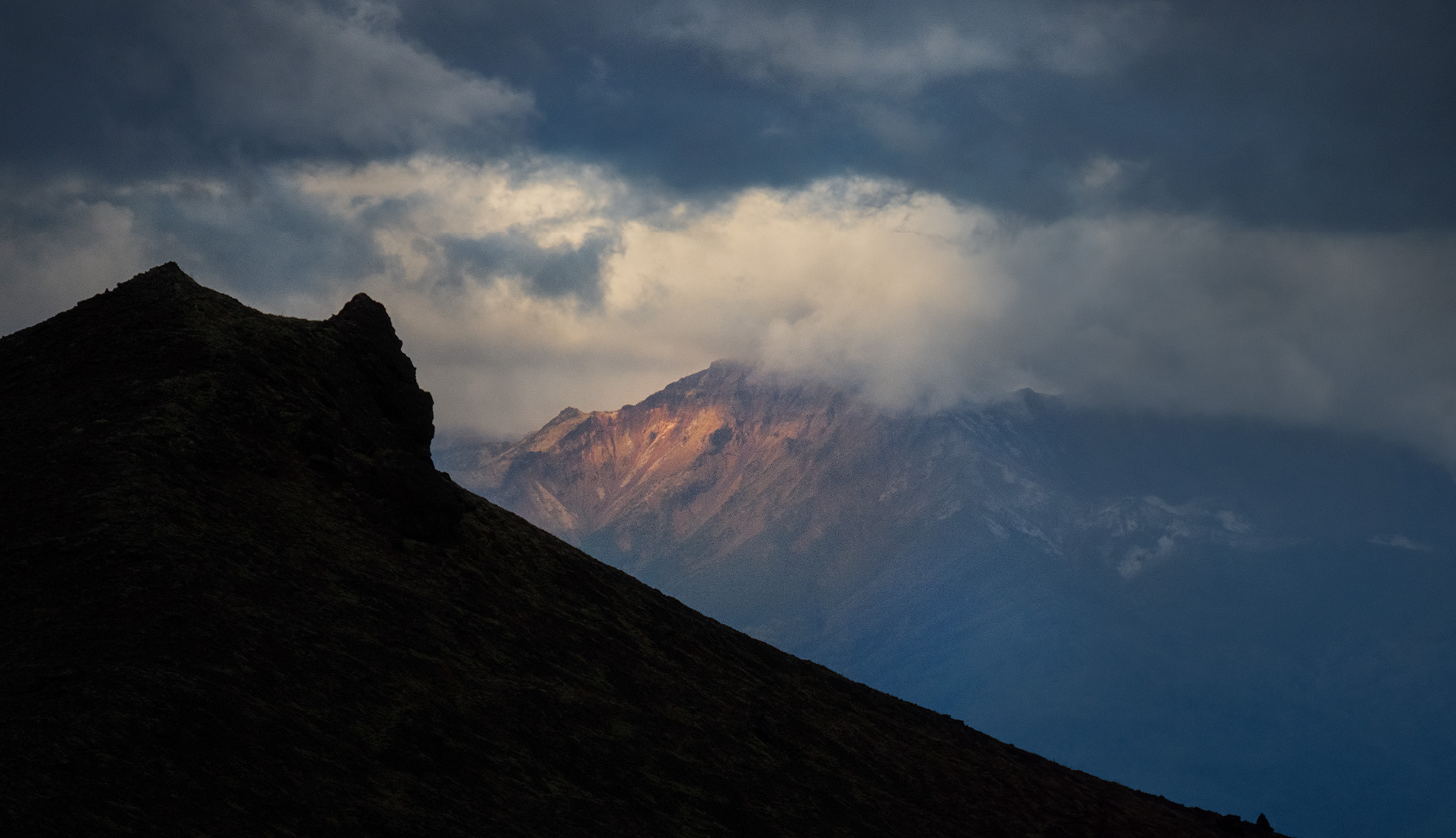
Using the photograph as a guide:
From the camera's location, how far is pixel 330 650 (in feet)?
140

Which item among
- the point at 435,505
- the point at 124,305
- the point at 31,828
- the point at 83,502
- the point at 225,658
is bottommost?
the point at 31,828

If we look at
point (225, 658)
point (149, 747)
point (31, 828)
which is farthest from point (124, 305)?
point (31, 828)

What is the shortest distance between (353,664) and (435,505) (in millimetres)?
15591

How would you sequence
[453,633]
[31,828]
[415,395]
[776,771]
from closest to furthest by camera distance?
[31,828] < [453,633] < [776,771] < [415,395]

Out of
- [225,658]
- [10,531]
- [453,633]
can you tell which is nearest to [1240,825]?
[453,633]

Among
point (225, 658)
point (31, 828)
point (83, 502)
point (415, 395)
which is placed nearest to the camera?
point (31, 828)

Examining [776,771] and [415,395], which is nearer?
[776,771]

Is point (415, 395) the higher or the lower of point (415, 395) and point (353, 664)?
the higher

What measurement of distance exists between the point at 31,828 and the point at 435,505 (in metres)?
31.0

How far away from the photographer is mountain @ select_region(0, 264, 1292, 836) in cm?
3362

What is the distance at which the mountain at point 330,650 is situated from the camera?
3362 centimetres

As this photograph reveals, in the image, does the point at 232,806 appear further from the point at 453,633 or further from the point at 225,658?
the point at 453,633

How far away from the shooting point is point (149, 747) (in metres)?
32.4

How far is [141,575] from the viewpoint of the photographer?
3972 cm
